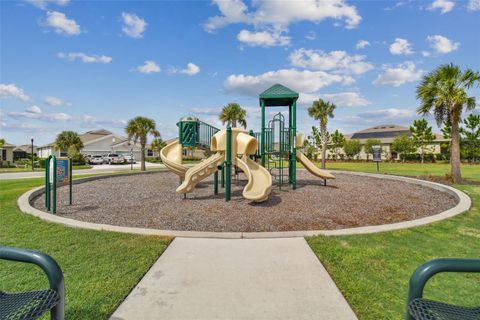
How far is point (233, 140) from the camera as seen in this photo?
29.5 feet

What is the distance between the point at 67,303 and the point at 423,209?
9.22 meters

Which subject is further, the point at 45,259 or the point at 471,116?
the point at 471,116

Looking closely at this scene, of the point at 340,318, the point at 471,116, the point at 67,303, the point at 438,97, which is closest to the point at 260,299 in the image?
the point at 340,318

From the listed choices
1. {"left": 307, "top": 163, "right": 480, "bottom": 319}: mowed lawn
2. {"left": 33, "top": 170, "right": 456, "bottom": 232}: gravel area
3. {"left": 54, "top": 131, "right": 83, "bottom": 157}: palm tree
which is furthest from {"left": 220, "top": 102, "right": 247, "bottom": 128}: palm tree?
{"left": 307, "top": 163, "right": 480, "bottom": 319}: mowed lawn

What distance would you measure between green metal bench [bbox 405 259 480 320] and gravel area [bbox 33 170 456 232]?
4.06m

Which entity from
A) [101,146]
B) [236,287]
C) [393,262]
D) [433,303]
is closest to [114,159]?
[101,146]

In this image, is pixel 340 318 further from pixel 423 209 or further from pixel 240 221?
pixel 423 209

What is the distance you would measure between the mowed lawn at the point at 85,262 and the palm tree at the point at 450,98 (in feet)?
53.1

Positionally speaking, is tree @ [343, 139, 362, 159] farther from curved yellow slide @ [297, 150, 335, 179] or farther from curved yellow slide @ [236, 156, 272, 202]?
curved yellow slide @ [236, 156, 272, 202]

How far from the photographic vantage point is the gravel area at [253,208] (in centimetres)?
633

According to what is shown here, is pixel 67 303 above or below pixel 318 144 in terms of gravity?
below

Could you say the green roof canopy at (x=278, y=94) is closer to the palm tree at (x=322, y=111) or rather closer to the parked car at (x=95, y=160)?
the palm tree at (x=322, y=111)

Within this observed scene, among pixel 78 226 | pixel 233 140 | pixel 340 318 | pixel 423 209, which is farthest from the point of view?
pixel 233 140

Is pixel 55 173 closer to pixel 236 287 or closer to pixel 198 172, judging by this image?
pixel 198 172
